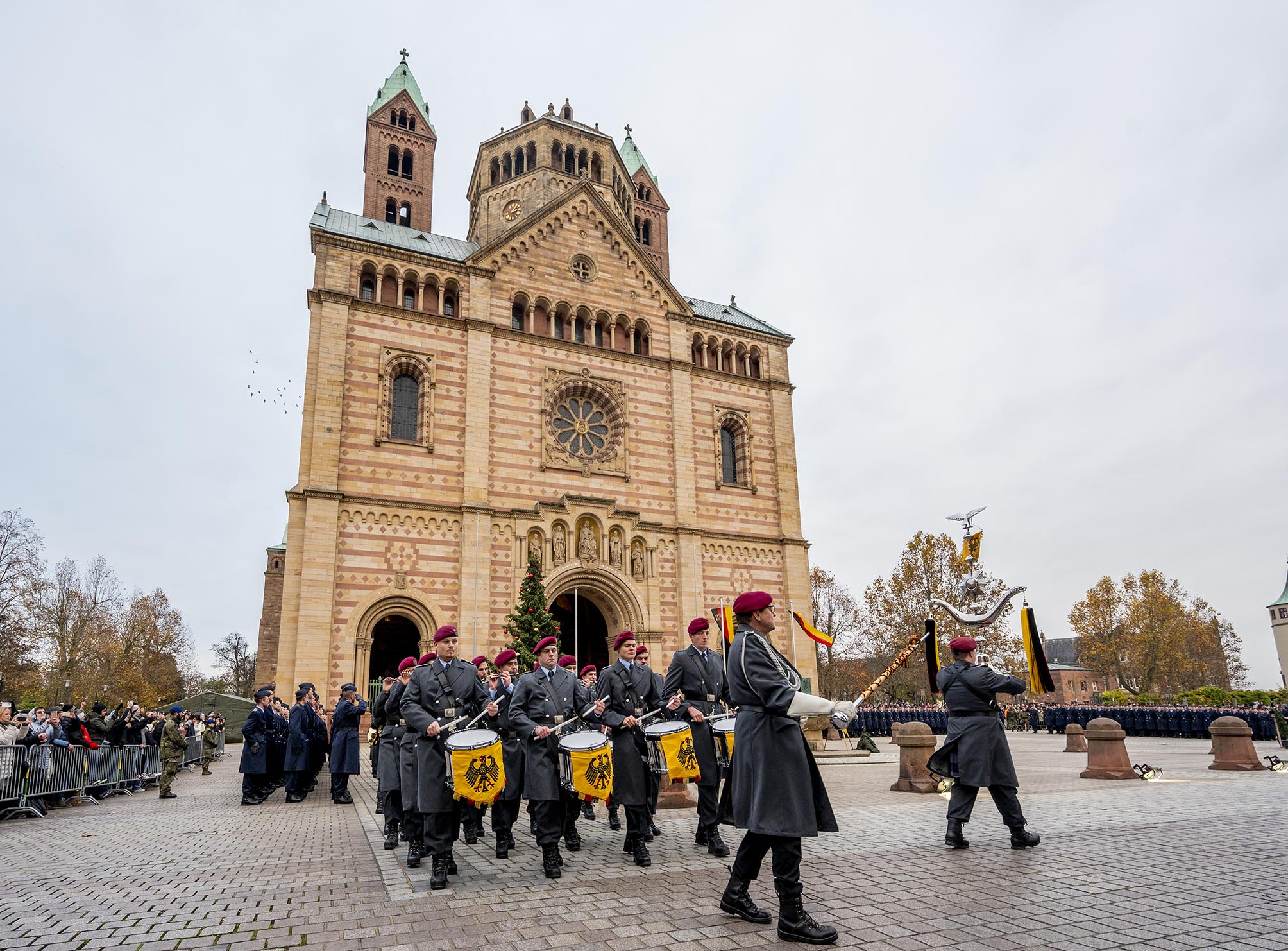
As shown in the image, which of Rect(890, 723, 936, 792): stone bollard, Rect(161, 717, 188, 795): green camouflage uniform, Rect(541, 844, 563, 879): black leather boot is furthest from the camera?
Rect(161, 717, 188, 795): green camouflage uniform

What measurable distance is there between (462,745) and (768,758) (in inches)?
118

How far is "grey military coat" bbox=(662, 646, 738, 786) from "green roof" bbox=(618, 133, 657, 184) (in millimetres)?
42025

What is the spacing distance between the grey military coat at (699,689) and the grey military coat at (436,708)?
2115 mm

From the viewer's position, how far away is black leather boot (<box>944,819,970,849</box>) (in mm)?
7449

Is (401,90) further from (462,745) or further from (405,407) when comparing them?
(462,745)

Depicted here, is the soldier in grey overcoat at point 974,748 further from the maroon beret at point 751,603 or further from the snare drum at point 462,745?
the snare drum at point 462,745

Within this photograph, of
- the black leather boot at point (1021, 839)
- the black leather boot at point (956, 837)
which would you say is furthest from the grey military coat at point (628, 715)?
the black leather boot at point (1021, 839)

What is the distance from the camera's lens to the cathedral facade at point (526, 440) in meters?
24.8

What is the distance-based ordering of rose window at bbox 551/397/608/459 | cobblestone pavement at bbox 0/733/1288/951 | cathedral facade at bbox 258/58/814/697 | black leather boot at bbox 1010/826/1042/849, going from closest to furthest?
1. cobblestone pavement at bbox 0/733/1288/951
2. black leather boot at bbox 1010/826/1042/849
3. cathedral facade at bbox 258/58/814/697
4. rose window at bbox 551/397/608/459

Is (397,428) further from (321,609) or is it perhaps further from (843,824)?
(843,824)

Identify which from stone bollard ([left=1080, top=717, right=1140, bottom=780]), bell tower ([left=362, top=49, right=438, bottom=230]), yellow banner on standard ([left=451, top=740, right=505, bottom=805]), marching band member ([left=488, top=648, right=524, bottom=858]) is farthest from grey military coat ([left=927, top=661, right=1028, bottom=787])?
bell tower ([left=362, top=49, right=438, bottom=230])

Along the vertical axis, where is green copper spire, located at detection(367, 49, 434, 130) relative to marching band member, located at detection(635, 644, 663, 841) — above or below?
above

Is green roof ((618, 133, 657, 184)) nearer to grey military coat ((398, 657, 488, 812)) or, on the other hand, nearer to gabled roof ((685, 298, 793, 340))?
gabled roof ((685, 298, 793, 340))

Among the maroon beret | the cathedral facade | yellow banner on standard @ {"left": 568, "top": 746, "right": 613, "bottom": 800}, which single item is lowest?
yellow banner on standard @ {"left": 568, "top": 746, "right": 613, "bottom": 800}
